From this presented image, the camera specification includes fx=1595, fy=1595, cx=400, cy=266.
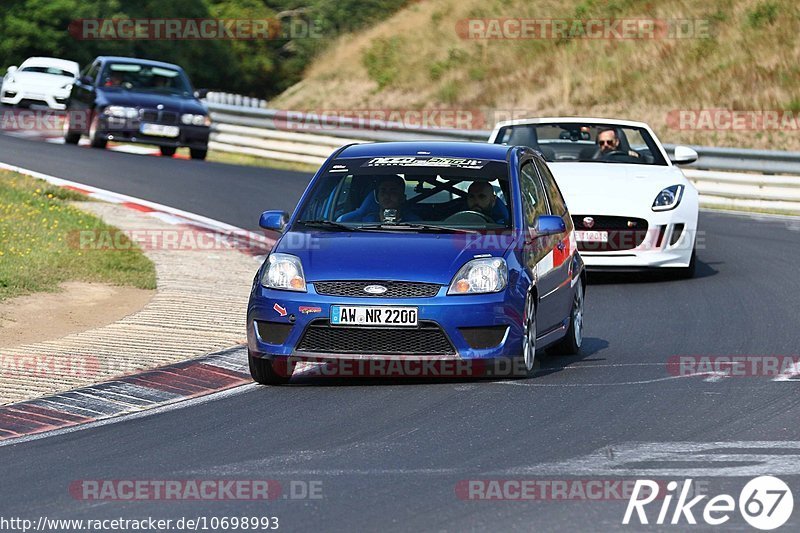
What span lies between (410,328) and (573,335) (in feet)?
6.99

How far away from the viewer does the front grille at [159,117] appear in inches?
1027

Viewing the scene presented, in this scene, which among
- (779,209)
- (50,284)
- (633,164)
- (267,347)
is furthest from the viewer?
(779,209)

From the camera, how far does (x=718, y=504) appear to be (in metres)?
6.38

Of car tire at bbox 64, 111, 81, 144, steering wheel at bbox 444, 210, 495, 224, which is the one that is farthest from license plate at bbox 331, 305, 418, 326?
car tire at bbox 64, 111, 81, 144

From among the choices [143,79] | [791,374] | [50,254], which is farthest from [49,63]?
[791,374]

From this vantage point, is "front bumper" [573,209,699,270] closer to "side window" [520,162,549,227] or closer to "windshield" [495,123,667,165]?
"windshield" [495,123,667,165]

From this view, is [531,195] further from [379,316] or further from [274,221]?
[379,316]

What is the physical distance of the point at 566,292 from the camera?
10.8m

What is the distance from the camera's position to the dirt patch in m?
11.5

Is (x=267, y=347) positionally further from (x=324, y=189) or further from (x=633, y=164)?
(x=633, y=164)

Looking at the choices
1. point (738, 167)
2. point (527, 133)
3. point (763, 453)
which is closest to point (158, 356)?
point (763, 453)

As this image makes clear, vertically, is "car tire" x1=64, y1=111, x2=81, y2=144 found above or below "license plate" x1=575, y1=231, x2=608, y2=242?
below

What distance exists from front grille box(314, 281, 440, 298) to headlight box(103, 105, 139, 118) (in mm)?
17342

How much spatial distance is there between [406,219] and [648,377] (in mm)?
1819
